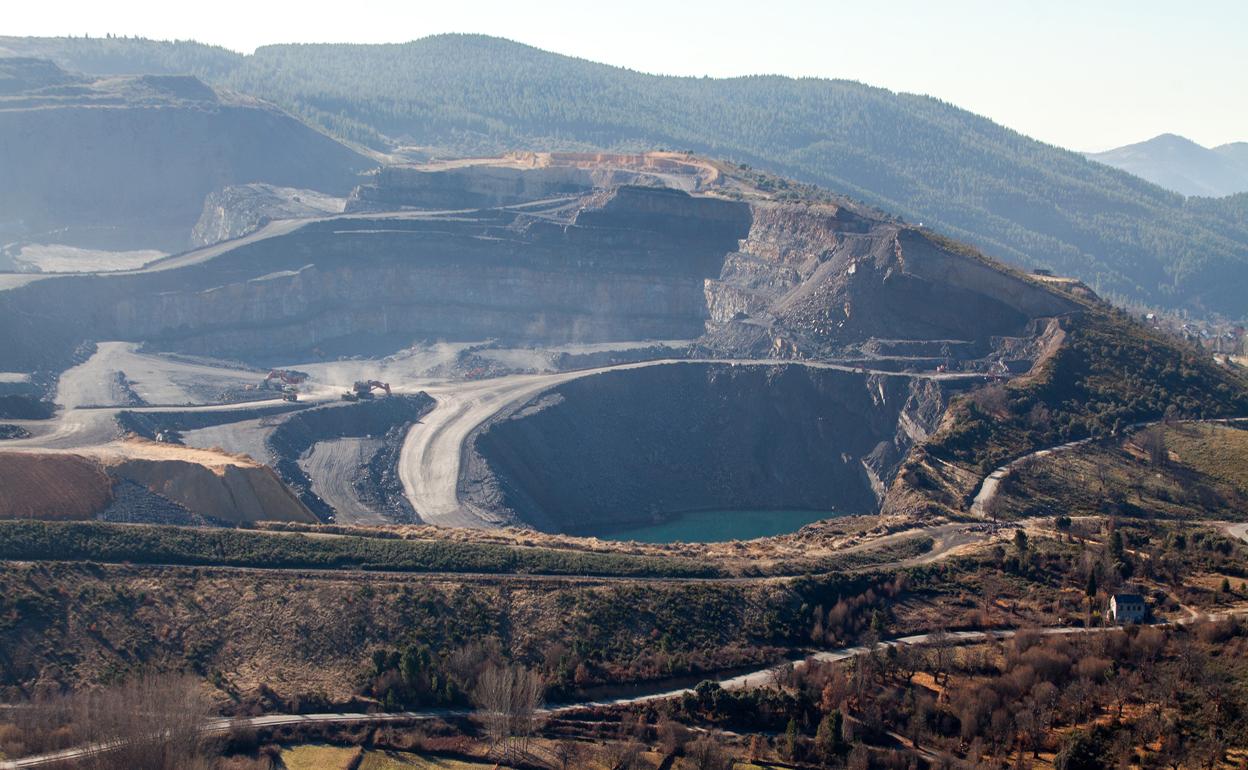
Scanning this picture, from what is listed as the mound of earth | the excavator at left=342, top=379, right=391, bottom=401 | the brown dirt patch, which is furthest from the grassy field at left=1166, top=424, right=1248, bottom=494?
the brown dirt patch

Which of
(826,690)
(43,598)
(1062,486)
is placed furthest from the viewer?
(1062,486)

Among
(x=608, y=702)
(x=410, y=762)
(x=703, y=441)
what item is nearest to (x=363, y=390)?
(x=703, y=441)

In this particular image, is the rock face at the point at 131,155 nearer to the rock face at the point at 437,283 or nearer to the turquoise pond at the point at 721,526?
the rock face at the point at 437,283

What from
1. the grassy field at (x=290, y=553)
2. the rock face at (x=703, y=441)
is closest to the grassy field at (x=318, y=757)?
the grassy field at (x=290, y=553)

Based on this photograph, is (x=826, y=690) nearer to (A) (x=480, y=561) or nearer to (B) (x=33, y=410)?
(A) (x=480, y=561)

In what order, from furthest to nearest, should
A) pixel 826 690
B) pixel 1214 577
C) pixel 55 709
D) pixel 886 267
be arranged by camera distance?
pixel 886 267
pixel 1214 577
pixel 826 690
pixel 55 709

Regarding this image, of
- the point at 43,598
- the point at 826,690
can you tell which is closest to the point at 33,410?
the point at 43,598

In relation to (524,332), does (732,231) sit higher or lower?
higher
